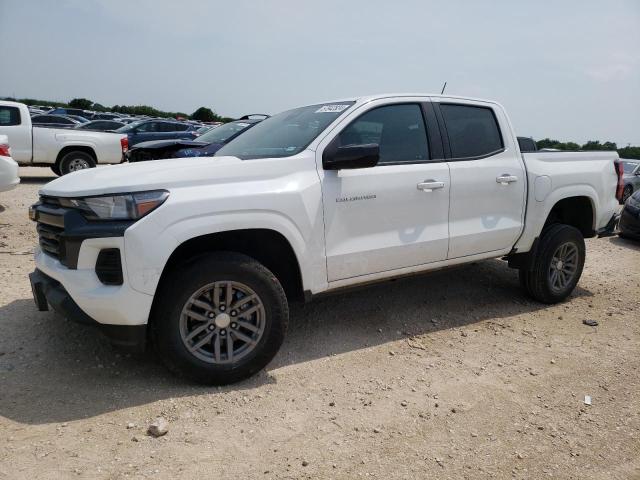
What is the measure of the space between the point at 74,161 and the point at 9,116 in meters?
1.54

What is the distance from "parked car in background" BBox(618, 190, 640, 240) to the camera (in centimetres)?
874

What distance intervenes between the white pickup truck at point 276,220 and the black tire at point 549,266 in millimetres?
71

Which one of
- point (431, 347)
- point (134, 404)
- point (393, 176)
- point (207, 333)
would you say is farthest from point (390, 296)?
point (134, 404)

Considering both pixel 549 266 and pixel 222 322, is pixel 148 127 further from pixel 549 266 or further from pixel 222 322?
pixel 222 322

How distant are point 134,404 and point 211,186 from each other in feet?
4.53

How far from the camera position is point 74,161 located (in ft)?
38.4

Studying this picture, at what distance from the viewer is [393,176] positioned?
3.81 m

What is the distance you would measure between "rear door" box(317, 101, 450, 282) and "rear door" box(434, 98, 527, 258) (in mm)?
142

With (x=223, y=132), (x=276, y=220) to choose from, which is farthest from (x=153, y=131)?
(x=276, y=220)

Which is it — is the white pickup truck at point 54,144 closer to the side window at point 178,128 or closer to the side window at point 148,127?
the side window at point 148,127

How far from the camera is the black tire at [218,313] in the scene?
304 cm

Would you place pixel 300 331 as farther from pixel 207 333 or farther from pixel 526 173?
pixel 526 173

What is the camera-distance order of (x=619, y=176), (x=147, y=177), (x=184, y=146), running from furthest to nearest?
(x=184, y=146)
(x=619, y=176)
(x=147, y=177)

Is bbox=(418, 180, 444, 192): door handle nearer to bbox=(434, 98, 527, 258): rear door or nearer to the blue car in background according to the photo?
bbox=(434, 98, 527, 258): rear door
